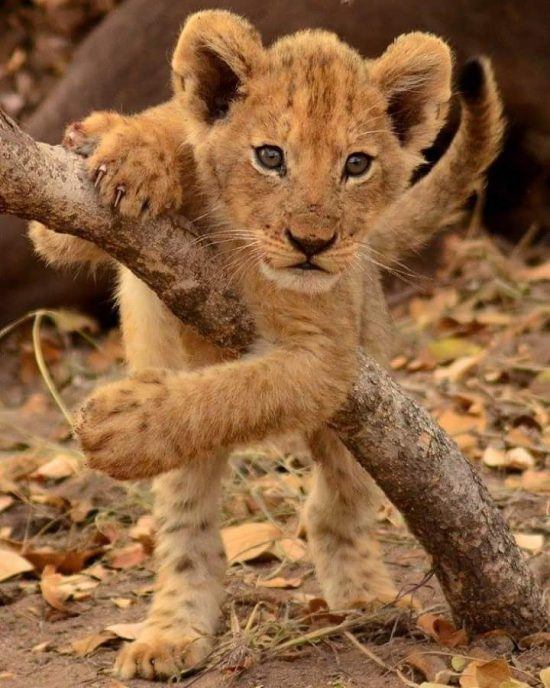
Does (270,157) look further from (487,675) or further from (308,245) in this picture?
(487,675)

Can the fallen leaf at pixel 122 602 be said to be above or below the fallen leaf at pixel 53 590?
below

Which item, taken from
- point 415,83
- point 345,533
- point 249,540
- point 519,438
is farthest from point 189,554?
point 519,438

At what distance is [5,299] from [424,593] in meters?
4.26

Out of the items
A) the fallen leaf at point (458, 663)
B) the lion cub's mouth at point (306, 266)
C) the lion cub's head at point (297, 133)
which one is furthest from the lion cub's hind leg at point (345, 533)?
the lion cub's mouth at point (306, 266)

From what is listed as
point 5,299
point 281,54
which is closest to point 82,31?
point 5,299

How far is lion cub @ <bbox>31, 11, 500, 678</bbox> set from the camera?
3.15 m

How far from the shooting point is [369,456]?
3463mm

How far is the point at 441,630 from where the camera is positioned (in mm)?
3963

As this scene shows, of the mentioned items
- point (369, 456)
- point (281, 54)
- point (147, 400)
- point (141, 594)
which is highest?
point (281, 54)

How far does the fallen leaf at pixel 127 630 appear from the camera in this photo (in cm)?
431

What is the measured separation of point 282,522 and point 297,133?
2.51 m

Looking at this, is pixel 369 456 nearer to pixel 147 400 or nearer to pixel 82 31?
pixel 147 400

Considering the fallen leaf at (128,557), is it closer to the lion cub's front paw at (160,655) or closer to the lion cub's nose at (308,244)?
the lion cub's front paw at (160,655)

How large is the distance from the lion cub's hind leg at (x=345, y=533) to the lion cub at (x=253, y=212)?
0.64 ft
